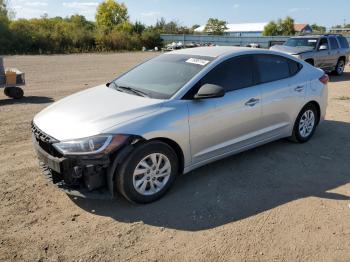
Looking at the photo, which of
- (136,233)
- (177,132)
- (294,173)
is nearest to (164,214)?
(136,233)

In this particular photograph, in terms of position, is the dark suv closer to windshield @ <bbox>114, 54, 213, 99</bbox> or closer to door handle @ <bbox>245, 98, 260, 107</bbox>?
door handle @ <bbox>245, 98, 260, 107</bbox>

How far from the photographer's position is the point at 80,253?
341 centimetres

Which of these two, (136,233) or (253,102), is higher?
(253,102)

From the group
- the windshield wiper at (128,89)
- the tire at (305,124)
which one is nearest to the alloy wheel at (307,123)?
the tire at (305,124)

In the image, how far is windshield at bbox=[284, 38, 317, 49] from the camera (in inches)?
598

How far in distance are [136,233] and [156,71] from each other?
2.34m

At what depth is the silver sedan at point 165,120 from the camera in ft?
12.7

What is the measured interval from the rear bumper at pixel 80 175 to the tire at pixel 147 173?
184mm

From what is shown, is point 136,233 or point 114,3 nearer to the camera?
point 136,233

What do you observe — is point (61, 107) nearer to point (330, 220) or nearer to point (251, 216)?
point (251, 216)

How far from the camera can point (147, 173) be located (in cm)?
416

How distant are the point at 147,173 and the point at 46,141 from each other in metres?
1.14

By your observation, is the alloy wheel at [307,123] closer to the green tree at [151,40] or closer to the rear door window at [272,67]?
the rear door window at [272,67]

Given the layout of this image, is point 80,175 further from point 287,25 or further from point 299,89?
point 287,25
